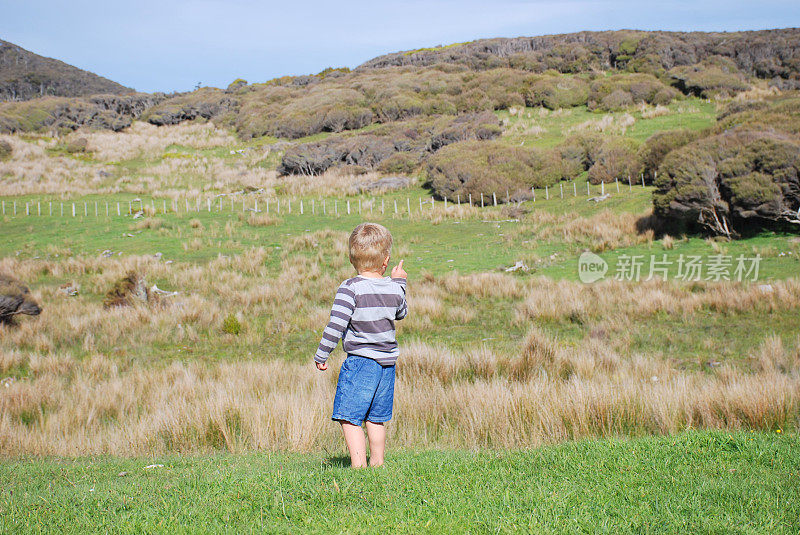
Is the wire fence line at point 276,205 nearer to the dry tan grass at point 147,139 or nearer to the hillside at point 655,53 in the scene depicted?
the dry tan grass at point 147,139

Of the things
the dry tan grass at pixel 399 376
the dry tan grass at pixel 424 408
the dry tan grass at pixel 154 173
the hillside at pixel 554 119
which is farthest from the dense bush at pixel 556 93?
the dry tan grass at pixel 424 408

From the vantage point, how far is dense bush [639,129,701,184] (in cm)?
2305

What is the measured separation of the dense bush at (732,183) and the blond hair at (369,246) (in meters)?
13.9

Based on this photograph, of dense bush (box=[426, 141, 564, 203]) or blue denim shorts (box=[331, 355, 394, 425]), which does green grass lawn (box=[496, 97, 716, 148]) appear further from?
blue denim shorts (box=[331, 355, 394, 425])

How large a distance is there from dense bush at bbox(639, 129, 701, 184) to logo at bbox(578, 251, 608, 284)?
10.00 metres

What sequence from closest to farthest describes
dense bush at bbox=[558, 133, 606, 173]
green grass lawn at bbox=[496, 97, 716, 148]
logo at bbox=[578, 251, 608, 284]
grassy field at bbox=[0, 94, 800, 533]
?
grassy field at bbox=[0, 94, 800, 533] < logo at bbox=[578, 251, 608, 284] < dense bush at bbox=[558, 133, 606, 173] < green grass lawn at bbox=[496, 97, 716, 148]

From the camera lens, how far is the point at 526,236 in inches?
742

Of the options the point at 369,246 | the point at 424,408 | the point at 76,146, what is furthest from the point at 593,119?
the point at 76,146

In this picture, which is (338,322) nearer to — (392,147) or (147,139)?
(392,147)

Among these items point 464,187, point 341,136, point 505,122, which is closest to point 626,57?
point 505,122

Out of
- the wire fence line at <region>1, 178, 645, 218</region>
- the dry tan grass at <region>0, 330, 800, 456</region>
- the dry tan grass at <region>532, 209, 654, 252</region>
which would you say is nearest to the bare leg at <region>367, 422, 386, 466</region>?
the dry tan grass at <region>0, 330, 800, 456</region>

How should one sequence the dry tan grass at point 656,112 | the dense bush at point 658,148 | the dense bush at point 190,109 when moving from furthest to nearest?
the dense bush at point 190,109
the dry tan grass at point 656,112
the dense bush at point 658,148

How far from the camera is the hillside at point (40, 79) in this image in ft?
333

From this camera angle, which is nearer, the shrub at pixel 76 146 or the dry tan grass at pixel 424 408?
the dry tan grass at pixel 424 408
